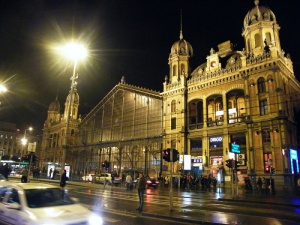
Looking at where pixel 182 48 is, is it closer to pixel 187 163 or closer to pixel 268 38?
pixel 268 38

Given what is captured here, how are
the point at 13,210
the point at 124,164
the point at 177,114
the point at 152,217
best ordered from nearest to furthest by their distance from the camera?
1. the point at 13,210
2. the point at 152,217
3. the point at 177,114
4. the point at 124,164

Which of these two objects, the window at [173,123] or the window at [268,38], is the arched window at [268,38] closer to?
the window at [268,38]

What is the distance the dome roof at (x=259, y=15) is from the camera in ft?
124

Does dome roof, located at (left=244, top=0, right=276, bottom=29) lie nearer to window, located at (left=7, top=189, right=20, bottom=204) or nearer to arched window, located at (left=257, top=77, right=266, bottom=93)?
arched window, located at (left=257, top=77, right=266, bottom=93)

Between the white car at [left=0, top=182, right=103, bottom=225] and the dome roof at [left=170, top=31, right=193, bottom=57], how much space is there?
1660 inches

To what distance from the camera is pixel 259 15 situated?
38.0m

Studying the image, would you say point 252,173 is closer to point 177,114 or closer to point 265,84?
point 265,84

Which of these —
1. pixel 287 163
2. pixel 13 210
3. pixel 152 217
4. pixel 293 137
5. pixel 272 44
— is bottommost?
pixel 152 217

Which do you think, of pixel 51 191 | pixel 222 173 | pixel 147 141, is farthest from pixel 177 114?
pixel 51 191

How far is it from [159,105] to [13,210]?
40.6 m

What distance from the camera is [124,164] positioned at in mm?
51156

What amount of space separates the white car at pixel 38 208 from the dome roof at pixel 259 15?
38.7 metres

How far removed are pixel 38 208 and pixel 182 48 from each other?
44009 millimetres

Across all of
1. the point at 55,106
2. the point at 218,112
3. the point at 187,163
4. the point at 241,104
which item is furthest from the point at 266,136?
the point at 55,106
